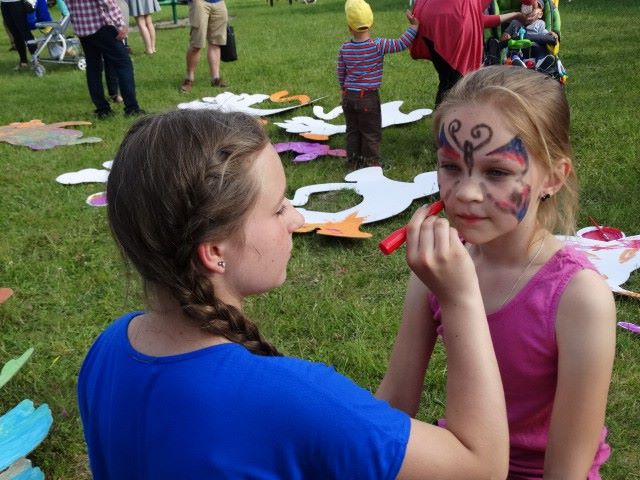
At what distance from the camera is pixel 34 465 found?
7.67 feet

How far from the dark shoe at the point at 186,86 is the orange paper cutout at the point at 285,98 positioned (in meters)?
1.21

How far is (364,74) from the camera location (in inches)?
189

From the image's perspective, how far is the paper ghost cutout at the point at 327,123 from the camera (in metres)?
5.82

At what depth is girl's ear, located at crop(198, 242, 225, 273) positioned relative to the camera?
109 centimetres

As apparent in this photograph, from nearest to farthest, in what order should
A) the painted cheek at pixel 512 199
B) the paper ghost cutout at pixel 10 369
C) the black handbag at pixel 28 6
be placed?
the painted cheek at pixel 512 199 < the paper ghost cutout at pixel 10 369 < the black handbag at pixel 28 6

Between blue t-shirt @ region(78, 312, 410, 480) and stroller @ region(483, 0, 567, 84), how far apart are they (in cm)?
438

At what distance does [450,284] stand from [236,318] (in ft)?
1.11

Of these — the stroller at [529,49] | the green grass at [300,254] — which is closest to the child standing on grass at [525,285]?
the green grass at [300,254]

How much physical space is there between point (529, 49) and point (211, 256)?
473 cm

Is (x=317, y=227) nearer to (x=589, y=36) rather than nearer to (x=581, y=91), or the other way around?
(x=581, y=91)

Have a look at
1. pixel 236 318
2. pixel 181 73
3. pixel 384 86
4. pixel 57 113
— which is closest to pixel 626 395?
pixel 236 318

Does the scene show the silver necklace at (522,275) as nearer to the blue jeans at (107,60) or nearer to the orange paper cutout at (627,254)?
the orange paper cutout at (627,254)

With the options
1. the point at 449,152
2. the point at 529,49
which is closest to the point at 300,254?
the point at 449,152

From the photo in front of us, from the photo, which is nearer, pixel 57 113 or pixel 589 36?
pixel 57 113
